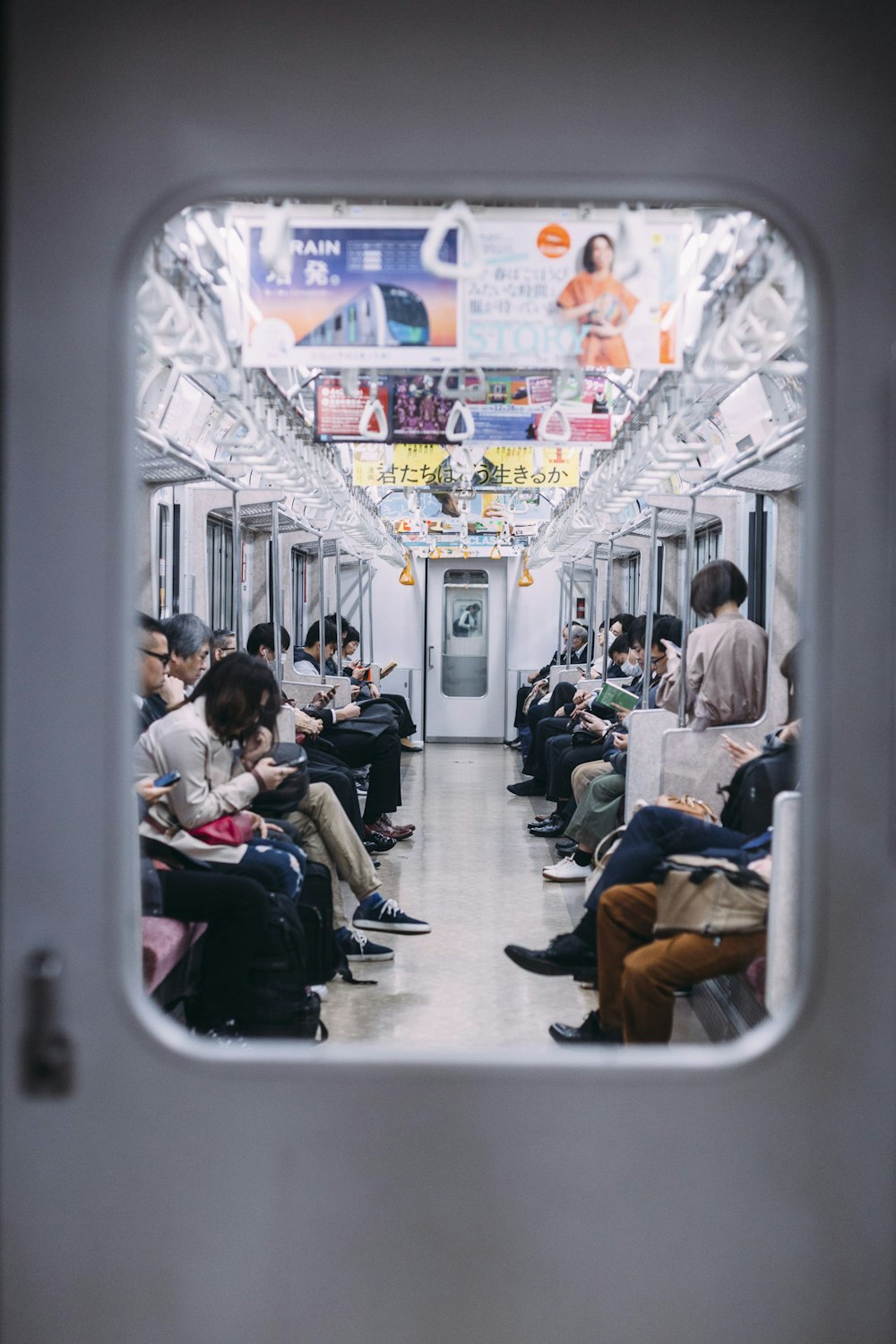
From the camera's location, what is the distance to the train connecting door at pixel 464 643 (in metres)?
16.6

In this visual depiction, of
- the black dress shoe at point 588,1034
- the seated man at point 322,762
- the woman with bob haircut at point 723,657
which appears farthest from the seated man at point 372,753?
the black dress shoe at point 588,1034

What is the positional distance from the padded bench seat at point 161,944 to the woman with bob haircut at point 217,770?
25cm

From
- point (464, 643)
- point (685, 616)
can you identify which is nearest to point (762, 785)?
point (685, 616)

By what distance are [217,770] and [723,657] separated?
6.80ft

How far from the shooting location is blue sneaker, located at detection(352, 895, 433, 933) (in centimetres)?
527

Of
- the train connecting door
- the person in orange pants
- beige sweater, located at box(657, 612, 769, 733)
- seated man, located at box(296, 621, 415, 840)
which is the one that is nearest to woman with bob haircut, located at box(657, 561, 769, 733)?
beige sweater, located at box(657, 612, 769, 733)

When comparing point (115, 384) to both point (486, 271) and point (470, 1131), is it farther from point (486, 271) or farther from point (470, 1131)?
point (486, 271)

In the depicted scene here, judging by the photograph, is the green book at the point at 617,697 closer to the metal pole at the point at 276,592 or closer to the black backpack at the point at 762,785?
the metal pole at the point at 276,592

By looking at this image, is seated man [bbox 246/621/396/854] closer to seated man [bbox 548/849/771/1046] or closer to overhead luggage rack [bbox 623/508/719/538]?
overhead luggage rack [bbox 623/508/719/538]

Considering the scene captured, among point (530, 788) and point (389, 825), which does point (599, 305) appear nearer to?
point (389, 825)

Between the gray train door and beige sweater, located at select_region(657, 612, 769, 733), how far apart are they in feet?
10.9

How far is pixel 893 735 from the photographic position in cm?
148

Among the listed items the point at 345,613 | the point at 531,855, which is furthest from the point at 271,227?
the point at 345,613

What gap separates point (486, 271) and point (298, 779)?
6.27 ft
